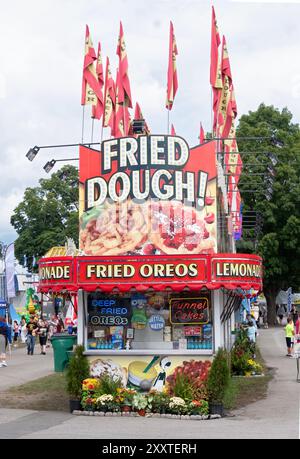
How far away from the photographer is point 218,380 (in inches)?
598

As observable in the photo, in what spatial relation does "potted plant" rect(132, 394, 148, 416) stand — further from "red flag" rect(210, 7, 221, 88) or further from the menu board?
"red flag" rect(210, 7, 221, 88)

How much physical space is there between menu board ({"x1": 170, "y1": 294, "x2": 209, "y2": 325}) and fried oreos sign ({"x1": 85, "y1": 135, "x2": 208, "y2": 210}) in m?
2.11

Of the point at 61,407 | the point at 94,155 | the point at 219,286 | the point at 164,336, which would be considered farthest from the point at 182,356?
the point at 94,155

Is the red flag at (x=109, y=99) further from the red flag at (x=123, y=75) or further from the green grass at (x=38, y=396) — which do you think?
the green grass at (x=38, y=396)

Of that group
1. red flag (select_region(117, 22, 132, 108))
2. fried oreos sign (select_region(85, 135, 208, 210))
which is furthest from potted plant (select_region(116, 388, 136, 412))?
red flag (select_region(117, 22, 132, 108))

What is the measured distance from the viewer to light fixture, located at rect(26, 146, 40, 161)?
68.6 feet

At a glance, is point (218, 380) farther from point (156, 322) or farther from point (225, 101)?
point (225, 101)

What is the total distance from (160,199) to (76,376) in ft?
13.7

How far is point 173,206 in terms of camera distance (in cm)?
1677
